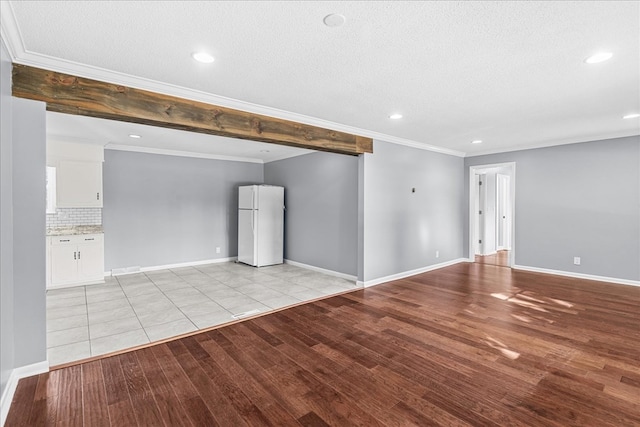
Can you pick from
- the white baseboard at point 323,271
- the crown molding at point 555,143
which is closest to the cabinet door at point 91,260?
the white baseboard at point 323,271

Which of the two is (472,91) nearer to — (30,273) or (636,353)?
(636,353)

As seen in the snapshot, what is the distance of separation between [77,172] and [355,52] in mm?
5174

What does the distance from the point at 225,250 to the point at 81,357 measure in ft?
14.6

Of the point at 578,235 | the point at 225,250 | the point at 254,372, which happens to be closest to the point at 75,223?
the point at 225,250

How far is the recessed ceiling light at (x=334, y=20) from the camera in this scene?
181 cm

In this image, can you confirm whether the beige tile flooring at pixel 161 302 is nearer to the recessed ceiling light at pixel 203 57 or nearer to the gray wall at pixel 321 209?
the gray wall at pixel 321 209

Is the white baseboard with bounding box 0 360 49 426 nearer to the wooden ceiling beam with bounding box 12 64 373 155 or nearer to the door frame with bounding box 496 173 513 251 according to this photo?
the wooden ceiling beam with bounding box 12 64 373 155

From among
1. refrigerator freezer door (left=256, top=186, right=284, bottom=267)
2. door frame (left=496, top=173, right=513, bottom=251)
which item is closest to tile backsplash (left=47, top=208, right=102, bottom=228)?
refrigerator freezer door (left=256, top=186, right=284, bottom=267)

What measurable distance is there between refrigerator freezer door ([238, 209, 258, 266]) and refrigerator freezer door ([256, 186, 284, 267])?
0.34ft

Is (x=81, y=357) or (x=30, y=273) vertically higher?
(x=30, y=273)

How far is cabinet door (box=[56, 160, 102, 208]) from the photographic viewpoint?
4.94 meters

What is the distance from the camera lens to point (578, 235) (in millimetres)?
5340

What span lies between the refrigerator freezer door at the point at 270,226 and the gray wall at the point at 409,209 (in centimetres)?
251

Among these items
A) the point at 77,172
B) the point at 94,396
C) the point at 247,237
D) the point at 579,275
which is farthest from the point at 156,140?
the point at 579,275
